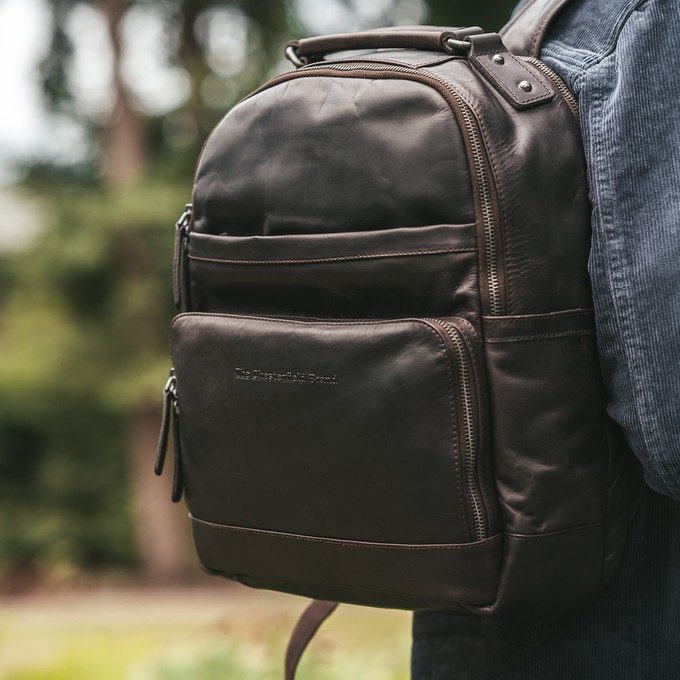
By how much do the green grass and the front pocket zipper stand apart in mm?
1760

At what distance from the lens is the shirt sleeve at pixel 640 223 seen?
3.15ft

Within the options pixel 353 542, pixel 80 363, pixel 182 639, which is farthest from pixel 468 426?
Result: pixel 80 363

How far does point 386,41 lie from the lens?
46.8 inches

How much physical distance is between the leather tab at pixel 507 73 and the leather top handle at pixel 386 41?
0.02m

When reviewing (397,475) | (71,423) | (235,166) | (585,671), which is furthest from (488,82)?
(71,423)

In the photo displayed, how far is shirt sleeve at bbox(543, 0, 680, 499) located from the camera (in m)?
0.96

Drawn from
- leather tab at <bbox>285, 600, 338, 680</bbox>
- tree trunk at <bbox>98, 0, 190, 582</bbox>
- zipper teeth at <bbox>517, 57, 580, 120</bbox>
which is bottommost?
tree trunk at <bbox>98, 0, 190, 582</bbox>

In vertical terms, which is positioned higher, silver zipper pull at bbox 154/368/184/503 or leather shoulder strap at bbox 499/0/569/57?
leather shoulder strap at bbox 499/0/569/57

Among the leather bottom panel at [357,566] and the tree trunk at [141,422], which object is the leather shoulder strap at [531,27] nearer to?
the leather bottom panel at [357,566]

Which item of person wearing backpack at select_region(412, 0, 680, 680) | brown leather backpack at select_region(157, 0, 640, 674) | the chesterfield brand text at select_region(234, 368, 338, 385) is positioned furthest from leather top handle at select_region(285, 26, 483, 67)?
the chesterfield brand text at select_region(234, 368, 338, 385)

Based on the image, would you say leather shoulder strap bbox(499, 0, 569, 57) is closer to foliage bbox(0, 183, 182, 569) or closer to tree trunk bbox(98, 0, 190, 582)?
foliage bbox(0, 183, 182, 569)

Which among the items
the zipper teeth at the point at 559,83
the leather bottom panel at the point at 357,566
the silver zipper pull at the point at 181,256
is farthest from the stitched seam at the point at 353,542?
the zipper teeth at the point at 559,83

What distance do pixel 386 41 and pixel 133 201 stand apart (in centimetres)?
756

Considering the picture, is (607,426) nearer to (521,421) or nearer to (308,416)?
(521,421)
